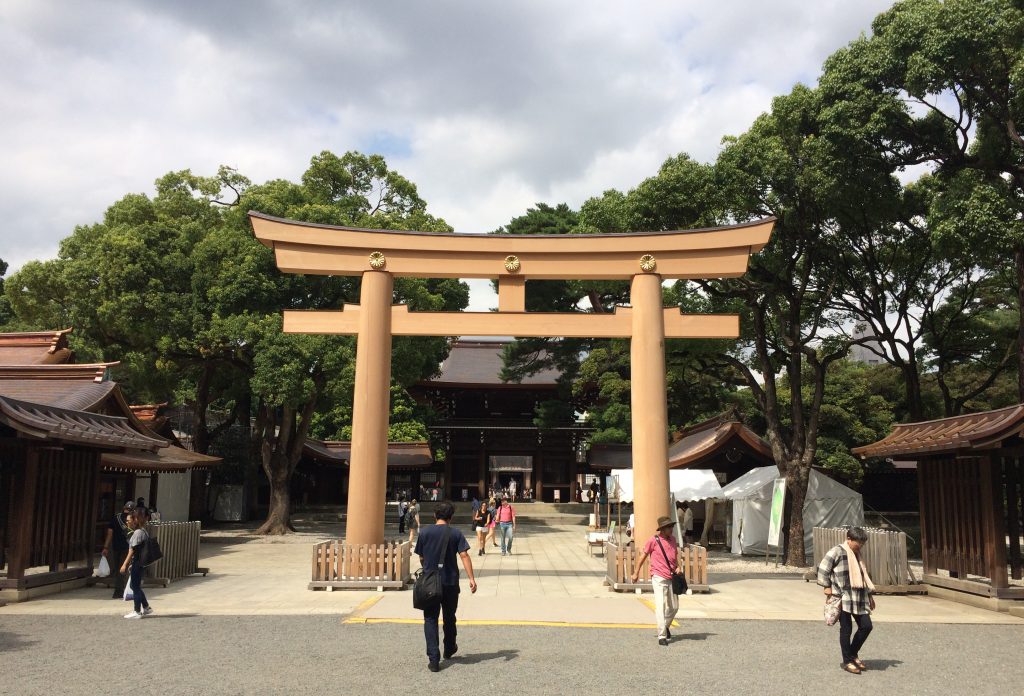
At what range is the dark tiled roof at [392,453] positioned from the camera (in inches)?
1314

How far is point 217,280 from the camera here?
912 inches

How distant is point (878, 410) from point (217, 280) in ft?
73.4

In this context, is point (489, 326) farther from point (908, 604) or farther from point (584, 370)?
point (584, 370)

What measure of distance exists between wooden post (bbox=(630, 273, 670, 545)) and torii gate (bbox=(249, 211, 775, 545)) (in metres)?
0.02

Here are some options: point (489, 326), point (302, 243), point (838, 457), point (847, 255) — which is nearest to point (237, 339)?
point (302, 243)

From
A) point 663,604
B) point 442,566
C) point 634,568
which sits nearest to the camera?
point 442,566

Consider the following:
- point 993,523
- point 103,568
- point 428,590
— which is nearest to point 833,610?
point 428,590

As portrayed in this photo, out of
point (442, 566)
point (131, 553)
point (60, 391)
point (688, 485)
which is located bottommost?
point (131, 553)

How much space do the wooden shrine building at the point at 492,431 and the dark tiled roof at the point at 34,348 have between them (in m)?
18.7

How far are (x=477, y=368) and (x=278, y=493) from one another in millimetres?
15573

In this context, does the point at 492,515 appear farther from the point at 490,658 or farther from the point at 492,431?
the point at 492,431

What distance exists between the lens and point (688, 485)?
20.2 m

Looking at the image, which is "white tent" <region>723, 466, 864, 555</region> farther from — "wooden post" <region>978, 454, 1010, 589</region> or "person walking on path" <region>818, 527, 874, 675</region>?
"person walking on path" <region>818, 527, 874, 675</region>

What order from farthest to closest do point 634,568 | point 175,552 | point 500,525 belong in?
1. point 500,525
2. point 175,552
3. point 634,568
